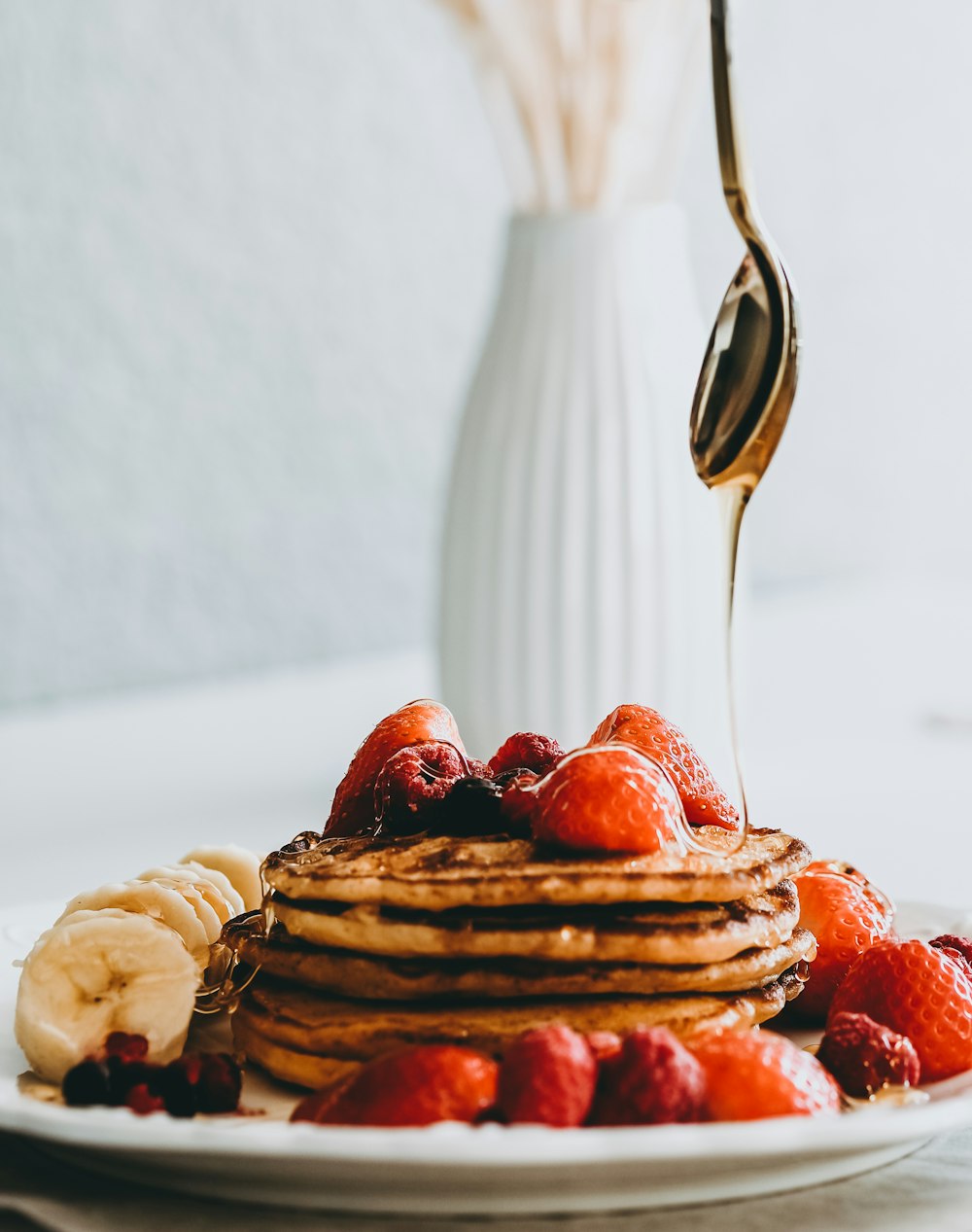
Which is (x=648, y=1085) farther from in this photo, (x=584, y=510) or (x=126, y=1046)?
(x=584, y=510)

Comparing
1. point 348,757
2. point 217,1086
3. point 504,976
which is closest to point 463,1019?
point 504,976

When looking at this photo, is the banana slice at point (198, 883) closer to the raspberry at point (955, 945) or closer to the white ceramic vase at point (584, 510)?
the raspberry at point (955, 945)

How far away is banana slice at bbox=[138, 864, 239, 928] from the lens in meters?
1.18

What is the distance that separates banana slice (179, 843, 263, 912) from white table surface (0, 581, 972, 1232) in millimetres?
292

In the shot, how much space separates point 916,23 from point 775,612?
1556mm

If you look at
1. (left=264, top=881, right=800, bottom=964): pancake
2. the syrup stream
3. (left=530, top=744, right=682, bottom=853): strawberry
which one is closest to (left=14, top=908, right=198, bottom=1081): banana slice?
(left=264, top=881, right=800, bottom=964): pancake

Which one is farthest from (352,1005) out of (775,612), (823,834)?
(775,612)

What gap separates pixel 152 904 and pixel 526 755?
0.88ft

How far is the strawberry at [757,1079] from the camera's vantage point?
812 mm

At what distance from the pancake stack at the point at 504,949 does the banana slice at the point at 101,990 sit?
2.1 inches

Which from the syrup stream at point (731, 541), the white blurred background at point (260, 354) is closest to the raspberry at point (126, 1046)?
the syrup stream at point (731, 541)

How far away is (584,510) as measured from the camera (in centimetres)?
196

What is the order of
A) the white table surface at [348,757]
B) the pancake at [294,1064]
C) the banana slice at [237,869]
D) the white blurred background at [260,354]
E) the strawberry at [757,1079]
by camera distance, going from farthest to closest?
the white blurred background at [260,354] → the white table surface at [348,757] → the banana slice at [237,869] → the pancake at [294,1064] → the strawberry at [757,1079]

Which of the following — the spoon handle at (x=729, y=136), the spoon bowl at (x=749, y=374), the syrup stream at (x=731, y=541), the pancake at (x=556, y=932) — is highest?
the spoon handle at (x=729, y=136)
